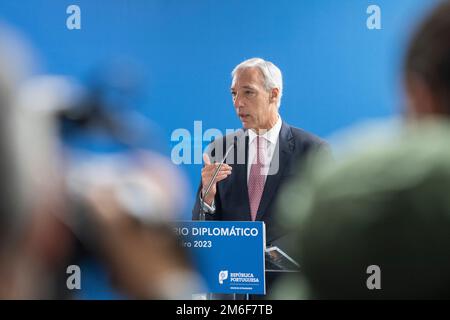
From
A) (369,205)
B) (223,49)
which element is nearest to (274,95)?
(223,49)

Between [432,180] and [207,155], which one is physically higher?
[207,155]

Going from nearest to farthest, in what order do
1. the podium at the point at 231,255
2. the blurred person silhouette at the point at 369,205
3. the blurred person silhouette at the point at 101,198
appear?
1. the blurred person silhouette at the point at 369,205
2. the blurred person silhouette at the point at 101,198
3. the podium at the point at 231,255

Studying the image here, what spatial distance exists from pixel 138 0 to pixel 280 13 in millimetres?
878

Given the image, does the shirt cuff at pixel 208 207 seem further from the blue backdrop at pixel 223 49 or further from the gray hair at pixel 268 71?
the gray hair at pixel 268 71

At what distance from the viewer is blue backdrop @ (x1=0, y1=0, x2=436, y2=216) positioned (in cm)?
315

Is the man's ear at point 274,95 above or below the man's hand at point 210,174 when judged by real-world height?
above

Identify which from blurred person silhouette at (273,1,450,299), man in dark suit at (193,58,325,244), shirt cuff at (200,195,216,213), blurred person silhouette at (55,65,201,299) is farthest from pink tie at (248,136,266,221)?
blurred person silhouette at (273,1,450,299)

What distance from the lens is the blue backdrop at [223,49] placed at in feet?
10.3

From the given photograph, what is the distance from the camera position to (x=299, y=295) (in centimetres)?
87

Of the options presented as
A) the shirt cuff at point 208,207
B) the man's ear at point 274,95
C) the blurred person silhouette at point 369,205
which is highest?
the man's ear at point 274,95

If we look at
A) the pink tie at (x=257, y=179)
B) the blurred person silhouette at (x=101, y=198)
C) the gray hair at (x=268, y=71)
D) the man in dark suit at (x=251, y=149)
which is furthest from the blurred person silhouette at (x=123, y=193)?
the gray hair at (x=268, y=71)

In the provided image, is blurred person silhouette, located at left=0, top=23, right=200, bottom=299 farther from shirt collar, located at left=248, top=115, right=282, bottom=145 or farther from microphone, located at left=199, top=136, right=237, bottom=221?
shirt collar, located at left=248, top=115, right=282, bottom=145
